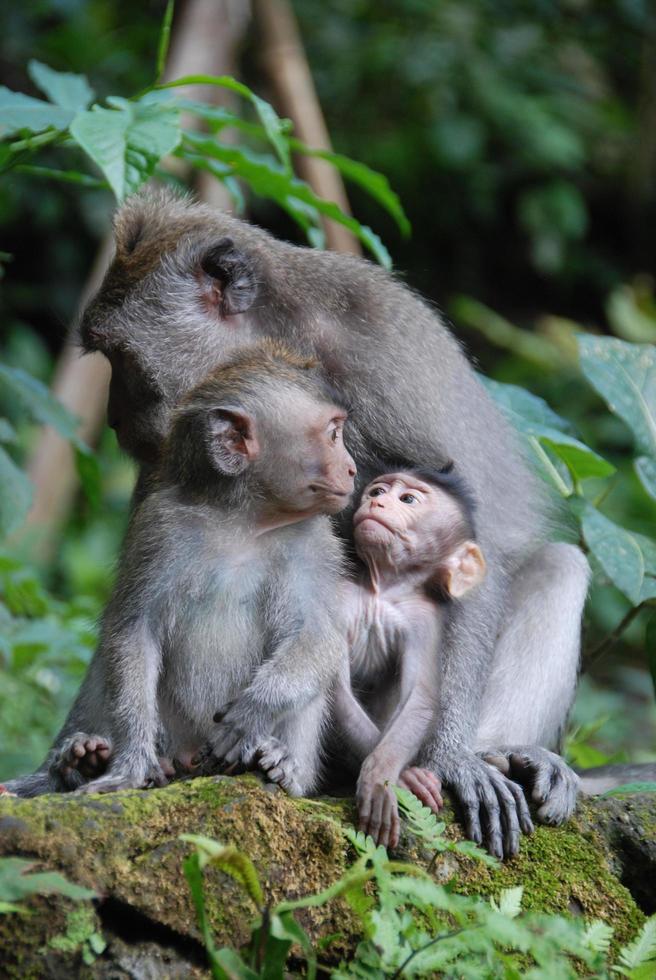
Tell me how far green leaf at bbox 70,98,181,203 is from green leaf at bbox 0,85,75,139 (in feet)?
0.89

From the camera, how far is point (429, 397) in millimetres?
5258

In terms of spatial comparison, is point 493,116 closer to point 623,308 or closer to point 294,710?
point 623,308

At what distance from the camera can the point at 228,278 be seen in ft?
17.4

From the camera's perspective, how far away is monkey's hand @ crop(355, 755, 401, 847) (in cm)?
393

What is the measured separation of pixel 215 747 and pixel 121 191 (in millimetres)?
1987

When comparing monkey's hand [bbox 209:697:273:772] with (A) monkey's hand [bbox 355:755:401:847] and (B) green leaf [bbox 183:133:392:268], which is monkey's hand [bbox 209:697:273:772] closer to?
(A) monkey's hand [bbox 355:755:401:847]

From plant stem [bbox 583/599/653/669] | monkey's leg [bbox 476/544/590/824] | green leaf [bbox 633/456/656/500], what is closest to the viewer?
monkey's leg [bbox 476/544/590/824]

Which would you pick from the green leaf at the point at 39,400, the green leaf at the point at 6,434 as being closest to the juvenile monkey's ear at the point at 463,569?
the green leaf at the point at 39,400

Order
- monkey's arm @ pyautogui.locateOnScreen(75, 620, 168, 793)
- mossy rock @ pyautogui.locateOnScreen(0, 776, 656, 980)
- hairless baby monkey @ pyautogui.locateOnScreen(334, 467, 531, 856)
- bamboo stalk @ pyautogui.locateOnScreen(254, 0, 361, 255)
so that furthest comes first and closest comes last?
bamboo stalk @ pyautogui.locateOnScreen(254, 0, 361, 255), hairless baby monkey @ pyautogui.locateOnScreen(334, 467, 531, 856), monkey's arm @ pyautogui.locateOnScreen(75, 620, 168, 793), mossy rock @ pyautogui.locateOnScreen(0, 776, 656, 980)

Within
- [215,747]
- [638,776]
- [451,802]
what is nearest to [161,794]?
[215,747]

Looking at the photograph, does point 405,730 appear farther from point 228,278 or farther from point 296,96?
point 296,96

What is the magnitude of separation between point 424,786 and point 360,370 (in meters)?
1.79

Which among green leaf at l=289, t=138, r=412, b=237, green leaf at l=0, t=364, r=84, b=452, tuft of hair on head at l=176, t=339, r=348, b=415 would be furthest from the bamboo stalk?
tuft of hair on head at l=176, t=339, r=348, b=415

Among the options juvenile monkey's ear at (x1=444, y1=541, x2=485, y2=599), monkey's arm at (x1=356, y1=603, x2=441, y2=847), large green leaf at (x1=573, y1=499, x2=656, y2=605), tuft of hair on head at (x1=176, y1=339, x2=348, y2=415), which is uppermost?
tuft of hair on head at (x1=176, y1=339, x2=348, y2=415)
